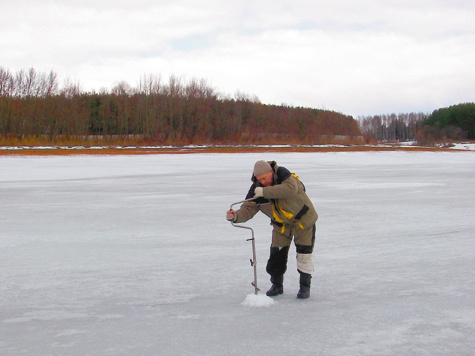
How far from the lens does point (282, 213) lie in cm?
338

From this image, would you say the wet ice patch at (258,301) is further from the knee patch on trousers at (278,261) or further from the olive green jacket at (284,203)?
the olive green jacket at (284,203)

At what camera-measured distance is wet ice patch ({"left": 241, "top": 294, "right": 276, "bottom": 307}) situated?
11.0ft

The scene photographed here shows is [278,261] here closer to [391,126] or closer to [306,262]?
[306,262]

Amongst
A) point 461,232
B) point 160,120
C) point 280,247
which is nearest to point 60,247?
point 280,247

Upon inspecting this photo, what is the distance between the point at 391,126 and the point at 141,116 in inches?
3885

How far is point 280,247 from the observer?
3549 mm

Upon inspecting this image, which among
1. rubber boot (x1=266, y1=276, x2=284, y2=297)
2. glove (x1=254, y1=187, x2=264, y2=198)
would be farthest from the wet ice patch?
glove (x1=254, y1=187, x2=264, y2=198)

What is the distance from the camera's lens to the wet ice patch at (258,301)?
335 centimetres

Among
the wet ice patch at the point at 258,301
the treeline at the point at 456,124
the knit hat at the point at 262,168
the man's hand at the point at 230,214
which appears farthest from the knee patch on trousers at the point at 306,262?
the treeline at the point at 456,124

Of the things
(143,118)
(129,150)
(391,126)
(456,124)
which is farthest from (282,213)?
(391,126)

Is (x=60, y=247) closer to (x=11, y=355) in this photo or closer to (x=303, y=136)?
(x=11, y=355)

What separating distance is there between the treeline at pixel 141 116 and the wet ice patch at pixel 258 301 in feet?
131

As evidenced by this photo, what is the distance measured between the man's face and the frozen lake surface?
0.79 metres

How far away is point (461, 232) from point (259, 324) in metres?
3.84
